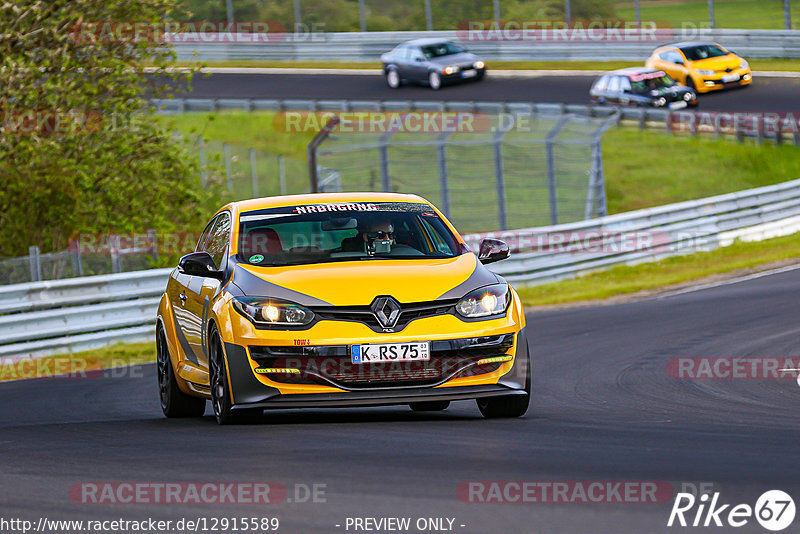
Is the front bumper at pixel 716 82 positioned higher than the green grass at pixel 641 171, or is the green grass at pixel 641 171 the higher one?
the front bumper at pixel 716 82

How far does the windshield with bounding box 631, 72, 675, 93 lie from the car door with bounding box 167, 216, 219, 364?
30.8 metres

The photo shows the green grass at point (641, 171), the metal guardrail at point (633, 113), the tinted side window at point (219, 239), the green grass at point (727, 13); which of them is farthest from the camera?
the green grass at point (727, 13)

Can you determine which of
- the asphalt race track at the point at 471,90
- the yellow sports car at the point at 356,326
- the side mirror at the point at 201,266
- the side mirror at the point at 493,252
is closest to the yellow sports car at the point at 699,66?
the asphalt race track at the point at 471,90

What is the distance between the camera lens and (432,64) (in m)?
46.3

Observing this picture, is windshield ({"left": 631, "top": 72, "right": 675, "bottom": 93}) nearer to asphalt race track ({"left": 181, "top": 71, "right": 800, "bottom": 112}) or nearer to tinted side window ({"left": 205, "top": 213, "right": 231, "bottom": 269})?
asphalt race track ({"left": 181, "top": 71, "right": 800, "bottom": 112})

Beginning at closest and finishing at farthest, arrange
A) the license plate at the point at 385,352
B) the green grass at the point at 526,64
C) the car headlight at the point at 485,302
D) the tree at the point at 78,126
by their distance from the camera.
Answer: the license plate at the point at 385,352 → the car headlight at the point at 485,302 → the tree at the point at 78,126 → the green grass at the point at 526,64

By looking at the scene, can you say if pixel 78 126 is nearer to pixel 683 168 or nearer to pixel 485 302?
pixel 485 302

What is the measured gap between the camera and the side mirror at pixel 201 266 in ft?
Answer: 29.3

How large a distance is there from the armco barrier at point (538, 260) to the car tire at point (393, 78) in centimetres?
2231

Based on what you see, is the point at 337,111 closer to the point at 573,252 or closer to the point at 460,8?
the point at 460,8

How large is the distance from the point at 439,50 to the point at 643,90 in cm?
928

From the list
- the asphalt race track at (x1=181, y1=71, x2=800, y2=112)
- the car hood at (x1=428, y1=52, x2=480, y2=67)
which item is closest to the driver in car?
the asphalt race track at (x1=181, y1=71, x2=800, y2=112)

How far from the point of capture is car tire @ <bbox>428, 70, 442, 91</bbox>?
46094 mm

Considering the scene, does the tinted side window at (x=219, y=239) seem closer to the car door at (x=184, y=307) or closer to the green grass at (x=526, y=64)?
the car door at (x=184, y=307)
